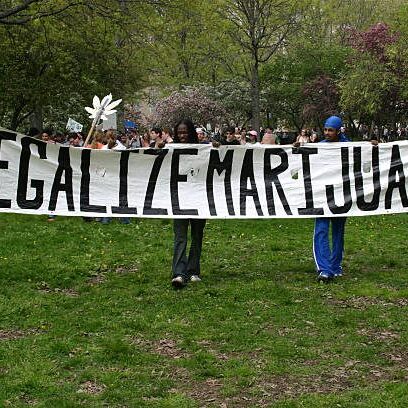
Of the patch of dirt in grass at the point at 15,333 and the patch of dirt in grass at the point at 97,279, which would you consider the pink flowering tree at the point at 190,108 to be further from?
the patch of dirt in grass at the point at 15,333

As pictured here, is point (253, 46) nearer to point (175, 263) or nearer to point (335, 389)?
point (175, 263)

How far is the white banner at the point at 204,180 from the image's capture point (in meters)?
8.65

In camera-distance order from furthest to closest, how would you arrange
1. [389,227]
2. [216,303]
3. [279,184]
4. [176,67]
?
1. [176,67]
2. [389,227]
3. [279,184]
4. [216,303]

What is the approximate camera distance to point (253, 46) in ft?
113

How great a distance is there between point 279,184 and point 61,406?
4758 mm

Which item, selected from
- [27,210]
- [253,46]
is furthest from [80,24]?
[253,46]

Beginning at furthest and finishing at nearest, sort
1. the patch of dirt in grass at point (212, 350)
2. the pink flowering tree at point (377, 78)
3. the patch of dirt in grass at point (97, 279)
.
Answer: the pink flowering tree at point (377, 78) < the patch of dirt in grass at point (97, 279) < the patch of dirt in grass at point (212, 350)

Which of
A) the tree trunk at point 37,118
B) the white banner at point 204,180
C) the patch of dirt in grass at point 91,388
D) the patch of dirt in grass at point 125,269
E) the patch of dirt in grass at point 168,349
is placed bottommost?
the patch of dirt in grass at point 91,388

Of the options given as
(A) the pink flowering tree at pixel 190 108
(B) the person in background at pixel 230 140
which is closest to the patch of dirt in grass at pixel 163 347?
(B) the person in background at pixel 230 140

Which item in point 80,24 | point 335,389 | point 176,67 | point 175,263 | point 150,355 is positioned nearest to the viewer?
point 335,389

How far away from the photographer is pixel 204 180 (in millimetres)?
8930

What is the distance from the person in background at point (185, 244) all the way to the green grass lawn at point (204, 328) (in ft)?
0.67

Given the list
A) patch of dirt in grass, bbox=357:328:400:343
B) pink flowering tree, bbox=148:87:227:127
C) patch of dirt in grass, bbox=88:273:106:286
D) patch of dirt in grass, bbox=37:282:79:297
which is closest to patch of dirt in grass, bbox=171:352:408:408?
patch of dirt in grass, bbox=357:328:400:343

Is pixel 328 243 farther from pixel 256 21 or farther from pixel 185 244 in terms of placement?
pixel 256 21
